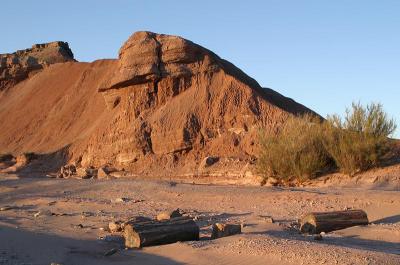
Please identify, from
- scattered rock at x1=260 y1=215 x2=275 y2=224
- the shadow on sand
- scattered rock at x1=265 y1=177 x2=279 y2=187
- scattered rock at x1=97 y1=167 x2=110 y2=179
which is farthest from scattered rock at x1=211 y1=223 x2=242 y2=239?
scattered rock at x1=97 y1=167 x2=110 y2=179

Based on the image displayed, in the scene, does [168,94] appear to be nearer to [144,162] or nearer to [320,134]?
[144,162]

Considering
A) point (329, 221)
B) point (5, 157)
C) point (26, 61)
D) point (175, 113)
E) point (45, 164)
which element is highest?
point (26, 61)

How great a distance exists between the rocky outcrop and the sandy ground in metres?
38.6

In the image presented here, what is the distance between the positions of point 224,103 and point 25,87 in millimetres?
31343

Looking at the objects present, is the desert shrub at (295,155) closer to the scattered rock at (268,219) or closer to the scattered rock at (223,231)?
the scattered rock at (268,219)

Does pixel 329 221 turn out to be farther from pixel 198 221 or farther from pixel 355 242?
pixel 198 221

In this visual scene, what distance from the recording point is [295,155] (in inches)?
874

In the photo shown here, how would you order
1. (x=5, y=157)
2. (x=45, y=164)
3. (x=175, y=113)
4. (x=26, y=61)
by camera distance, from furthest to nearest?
1. (x=26, y=61)
2. (x=5, y=157)
3. (x=45, y=164)
4. (x=175, y=113)

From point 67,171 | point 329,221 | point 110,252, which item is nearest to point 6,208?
point 110,252

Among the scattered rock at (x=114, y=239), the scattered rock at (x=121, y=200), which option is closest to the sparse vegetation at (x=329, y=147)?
the scattered rock at (x=121, y=200)

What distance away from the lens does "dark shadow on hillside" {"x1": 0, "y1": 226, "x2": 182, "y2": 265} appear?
8680 mm

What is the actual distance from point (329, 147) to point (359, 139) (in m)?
1.13

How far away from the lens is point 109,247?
33.0ft

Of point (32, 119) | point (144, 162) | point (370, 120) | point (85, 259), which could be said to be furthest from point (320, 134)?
point (32, 119)
